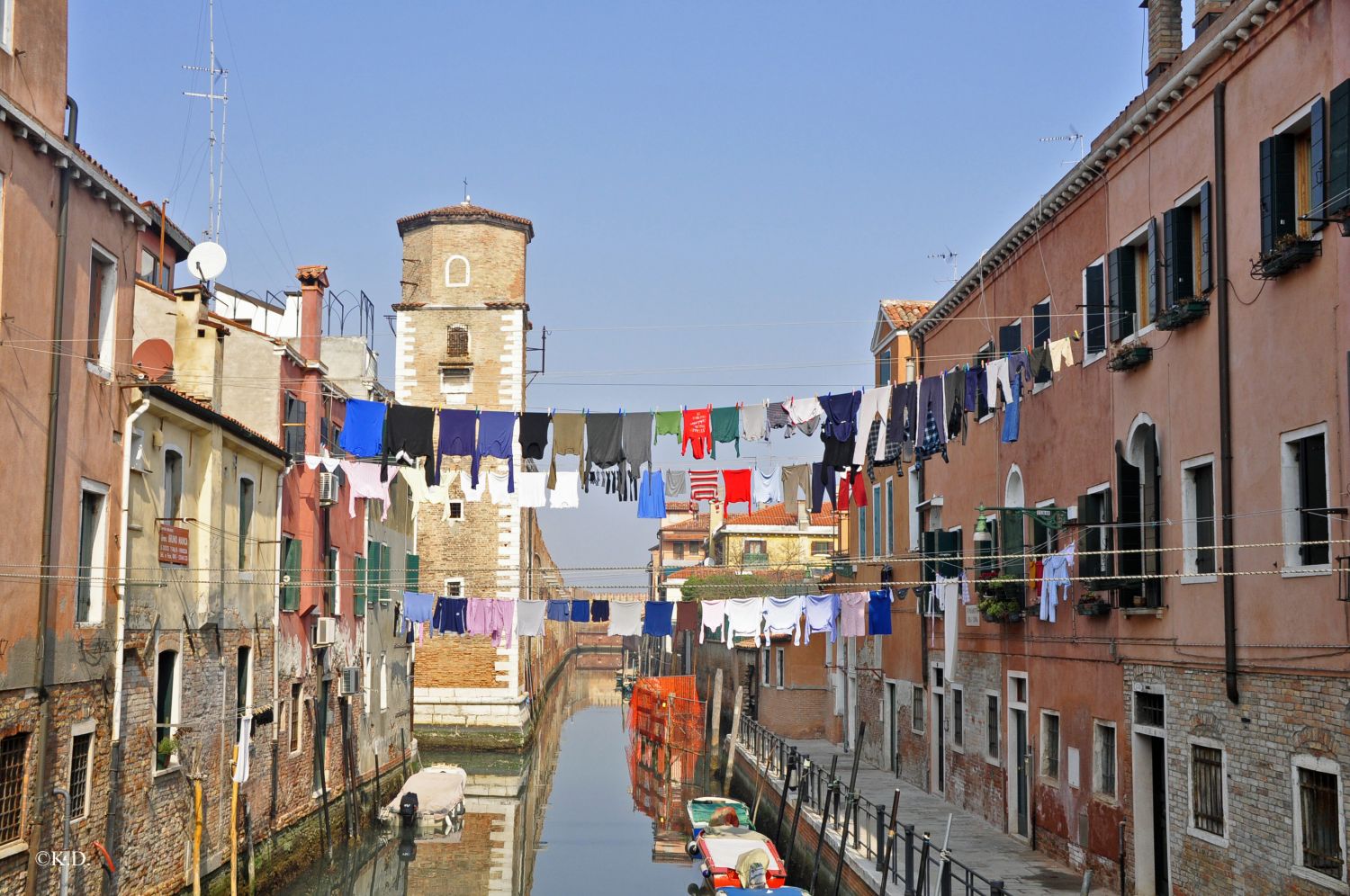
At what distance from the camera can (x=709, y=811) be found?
84.0 feet

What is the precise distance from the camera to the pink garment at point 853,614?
2631cm

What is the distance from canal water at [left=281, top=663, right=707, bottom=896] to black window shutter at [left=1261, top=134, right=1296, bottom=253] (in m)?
17.1

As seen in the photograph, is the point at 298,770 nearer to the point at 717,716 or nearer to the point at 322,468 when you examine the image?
the point at 322,468

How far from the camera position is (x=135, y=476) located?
53.4 ft

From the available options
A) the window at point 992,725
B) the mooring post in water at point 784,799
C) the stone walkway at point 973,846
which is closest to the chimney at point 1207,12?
the stone walkway at point 973,846

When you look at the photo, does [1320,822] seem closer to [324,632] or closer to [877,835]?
[877,835]

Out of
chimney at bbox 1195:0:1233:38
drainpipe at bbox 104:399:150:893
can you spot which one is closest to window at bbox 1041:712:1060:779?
chimney at bbox 1195:0:1233:38

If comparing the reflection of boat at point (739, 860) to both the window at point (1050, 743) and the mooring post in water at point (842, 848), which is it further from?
the window at point (1050, 743)

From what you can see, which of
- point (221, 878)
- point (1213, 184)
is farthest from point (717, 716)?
point (1213, 184)

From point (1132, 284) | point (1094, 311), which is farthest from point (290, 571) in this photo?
point (1132, 284)

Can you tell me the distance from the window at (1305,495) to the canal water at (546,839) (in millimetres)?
15759

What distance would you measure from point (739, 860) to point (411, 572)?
1832 cm

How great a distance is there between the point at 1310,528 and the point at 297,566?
1742 centimetres

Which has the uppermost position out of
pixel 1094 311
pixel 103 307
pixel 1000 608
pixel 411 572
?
pixel 1094 311
